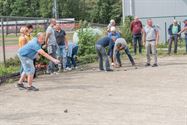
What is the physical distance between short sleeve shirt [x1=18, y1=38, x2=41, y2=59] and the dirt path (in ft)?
3.29

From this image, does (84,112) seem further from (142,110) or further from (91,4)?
(91,4)

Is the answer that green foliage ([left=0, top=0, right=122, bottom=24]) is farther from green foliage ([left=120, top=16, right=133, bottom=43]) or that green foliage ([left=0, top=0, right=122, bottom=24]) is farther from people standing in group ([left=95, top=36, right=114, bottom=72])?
people standing in group ([left=95, top=36, right=114, bottom=72])

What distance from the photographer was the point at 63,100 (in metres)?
12.1

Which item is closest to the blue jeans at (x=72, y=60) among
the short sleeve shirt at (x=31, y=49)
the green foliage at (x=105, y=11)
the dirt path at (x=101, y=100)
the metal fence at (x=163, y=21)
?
the dirt path at (x=101, y=100)

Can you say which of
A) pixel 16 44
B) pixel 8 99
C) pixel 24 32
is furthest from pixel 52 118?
pixel 16 44

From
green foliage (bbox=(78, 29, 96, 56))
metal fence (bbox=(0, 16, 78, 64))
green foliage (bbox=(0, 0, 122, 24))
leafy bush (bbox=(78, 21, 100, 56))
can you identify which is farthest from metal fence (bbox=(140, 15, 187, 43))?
green foliage (bbox=(0, 0, 122, 24))

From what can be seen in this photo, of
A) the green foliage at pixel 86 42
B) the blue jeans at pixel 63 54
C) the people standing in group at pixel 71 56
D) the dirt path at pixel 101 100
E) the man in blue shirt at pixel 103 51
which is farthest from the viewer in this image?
the green foliage at pixel 86 42

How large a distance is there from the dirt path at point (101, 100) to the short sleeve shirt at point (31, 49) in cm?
100

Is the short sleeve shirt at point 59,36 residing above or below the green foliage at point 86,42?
above

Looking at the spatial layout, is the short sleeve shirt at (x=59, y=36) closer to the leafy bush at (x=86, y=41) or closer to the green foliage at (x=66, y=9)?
the leafy bush at (x=86, y=41)

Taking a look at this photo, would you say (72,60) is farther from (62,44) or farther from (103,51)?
(103,51)

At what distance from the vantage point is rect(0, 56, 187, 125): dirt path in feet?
32.6

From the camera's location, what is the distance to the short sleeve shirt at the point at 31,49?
13438 mm

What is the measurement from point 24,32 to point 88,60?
21.2 feet
